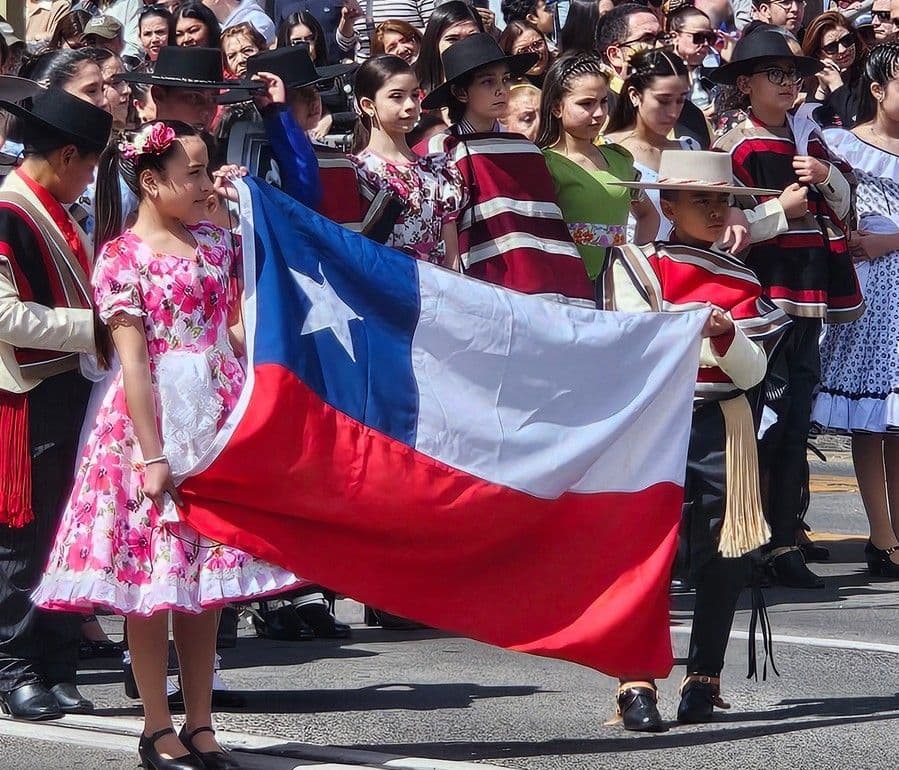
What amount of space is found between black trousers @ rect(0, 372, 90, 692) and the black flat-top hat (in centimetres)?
82

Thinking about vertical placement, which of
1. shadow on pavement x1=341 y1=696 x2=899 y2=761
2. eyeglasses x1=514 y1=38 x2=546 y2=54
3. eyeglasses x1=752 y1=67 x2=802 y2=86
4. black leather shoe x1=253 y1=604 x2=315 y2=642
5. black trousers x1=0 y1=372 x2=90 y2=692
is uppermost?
eyeglasses x1=514 y1=38 x2=546 y2=54

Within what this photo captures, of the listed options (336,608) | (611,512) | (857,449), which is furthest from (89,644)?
(857,449)

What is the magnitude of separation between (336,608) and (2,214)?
3.06 m

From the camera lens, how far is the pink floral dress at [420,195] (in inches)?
295

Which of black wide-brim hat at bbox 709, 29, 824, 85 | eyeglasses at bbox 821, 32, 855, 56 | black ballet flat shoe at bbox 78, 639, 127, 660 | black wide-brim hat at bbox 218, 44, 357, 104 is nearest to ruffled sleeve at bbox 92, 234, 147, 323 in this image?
black wide-brim hat at bbox 218, 44, 357, 104

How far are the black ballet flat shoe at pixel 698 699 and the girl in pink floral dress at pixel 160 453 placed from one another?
1.50 meters

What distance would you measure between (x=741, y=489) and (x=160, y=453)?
1.96 m

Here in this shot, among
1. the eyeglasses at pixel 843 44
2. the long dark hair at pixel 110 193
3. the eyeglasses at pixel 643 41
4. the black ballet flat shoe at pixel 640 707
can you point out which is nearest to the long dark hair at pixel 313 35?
the eyeglasses at pixel 643 41

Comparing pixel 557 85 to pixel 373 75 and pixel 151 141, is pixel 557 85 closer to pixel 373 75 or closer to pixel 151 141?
pixel 373 75

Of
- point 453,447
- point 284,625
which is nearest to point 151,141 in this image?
point 453,447

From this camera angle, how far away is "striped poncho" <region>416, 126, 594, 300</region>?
761 centimetres

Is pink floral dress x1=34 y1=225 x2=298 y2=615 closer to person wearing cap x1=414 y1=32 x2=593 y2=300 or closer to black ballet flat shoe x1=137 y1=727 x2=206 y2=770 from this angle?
black ballet flat shoe x1=137 y1=727 x2=206 y2=770

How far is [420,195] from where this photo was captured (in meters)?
7.53

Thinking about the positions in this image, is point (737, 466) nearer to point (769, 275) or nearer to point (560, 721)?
point (560, 721)
